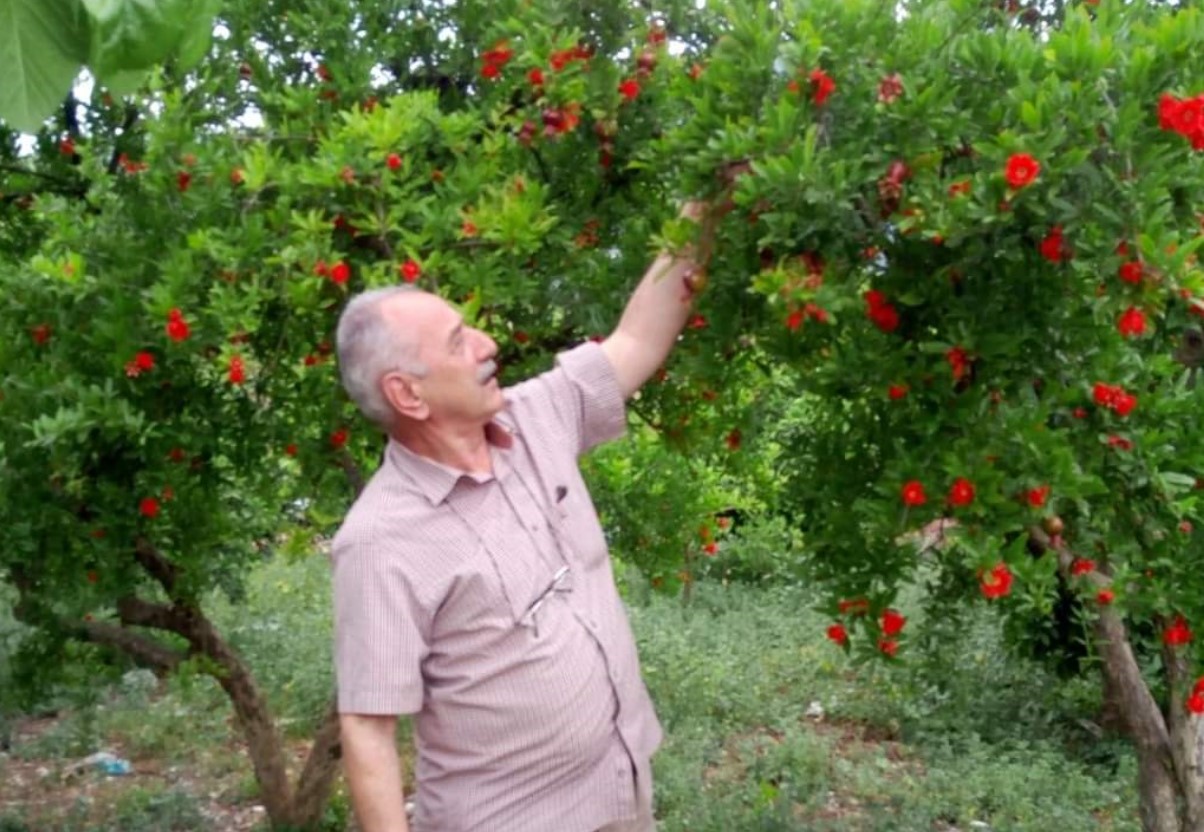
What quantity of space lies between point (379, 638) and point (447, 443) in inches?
13.2

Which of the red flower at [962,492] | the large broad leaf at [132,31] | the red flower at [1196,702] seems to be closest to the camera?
the large broad leaf at [132,31]

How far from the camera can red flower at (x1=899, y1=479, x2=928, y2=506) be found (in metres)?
2.26

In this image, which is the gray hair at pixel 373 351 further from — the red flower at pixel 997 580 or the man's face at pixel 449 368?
the red flower at pixel 997 580

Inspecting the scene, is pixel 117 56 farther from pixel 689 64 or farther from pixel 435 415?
pixel 689 64

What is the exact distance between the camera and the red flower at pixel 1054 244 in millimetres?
2143

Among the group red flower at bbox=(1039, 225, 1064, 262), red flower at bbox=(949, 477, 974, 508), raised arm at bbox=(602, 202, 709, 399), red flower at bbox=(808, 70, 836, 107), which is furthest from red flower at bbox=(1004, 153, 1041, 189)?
raised arm at bbox=(602, 202, 709, 399)

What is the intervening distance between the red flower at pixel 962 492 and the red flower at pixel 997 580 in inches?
4.3

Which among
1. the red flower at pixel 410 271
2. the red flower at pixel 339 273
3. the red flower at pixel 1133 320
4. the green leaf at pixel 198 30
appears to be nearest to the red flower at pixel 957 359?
the red flower at pixel 1133 320

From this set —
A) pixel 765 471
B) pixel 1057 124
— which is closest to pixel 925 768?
pixel 765 471

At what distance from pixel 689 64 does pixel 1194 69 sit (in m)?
1.12

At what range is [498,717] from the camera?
239cm

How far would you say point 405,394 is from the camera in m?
2.41

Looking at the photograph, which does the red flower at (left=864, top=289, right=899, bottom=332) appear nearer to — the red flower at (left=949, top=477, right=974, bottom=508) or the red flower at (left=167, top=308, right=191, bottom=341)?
the red flower at (left=949, top=477, right=974, bottom=508)

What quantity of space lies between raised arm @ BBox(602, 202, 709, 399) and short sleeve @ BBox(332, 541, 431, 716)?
614 mm
